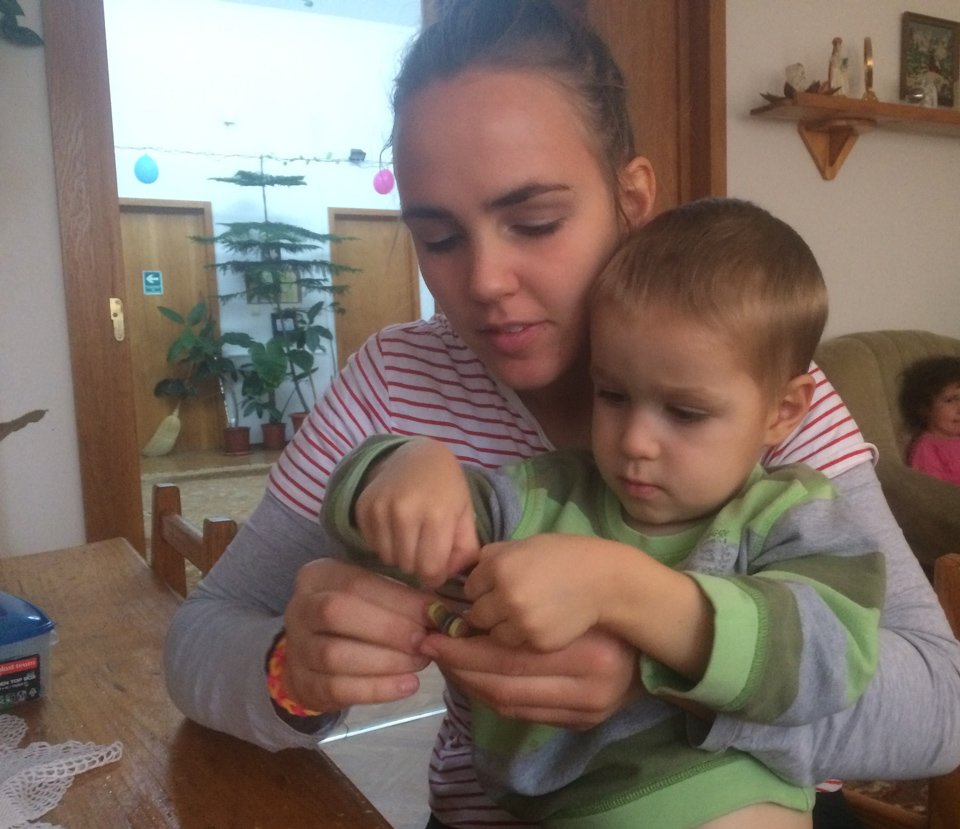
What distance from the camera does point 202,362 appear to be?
6883 mm

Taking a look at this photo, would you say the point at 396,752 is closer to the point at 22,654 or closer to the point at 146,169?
the point at 22,654

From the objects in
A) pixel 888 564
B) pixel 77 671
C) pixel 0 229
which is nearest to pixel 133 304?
pixel 0 229

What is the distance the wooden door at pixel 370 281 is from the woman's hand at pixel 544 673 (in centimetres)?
691

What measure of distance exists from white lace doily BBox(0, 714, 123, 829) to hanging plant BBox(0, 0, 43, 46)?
2.20 metres

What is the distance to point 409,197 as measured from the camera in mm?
774

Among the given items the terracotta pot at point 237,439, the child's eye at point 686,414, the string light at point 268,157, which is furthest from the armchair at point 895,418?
the terracotta pot at point 237,439

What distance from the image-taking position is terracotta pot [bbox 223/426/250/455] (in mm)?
6859

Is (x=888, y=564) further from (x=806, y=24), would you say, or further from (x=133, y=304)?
(x=133, y=304)

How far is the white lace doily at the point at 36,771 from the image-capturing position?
2.14 ft

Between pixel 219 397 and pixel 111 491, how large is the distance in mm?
4748

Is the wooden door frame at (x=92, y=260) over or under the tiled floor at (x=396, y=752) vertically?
over

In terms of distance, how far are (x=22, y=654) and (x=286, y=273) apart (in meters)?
6.33

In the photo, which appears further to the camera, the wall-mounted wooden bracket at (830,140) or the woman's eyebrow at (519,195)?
the wall-mounted wooden bracket at (830,140)

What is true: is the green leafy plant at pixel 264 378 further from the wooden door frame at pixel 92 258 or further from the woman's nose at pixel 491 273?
the woman's nose at pixel 491 273
